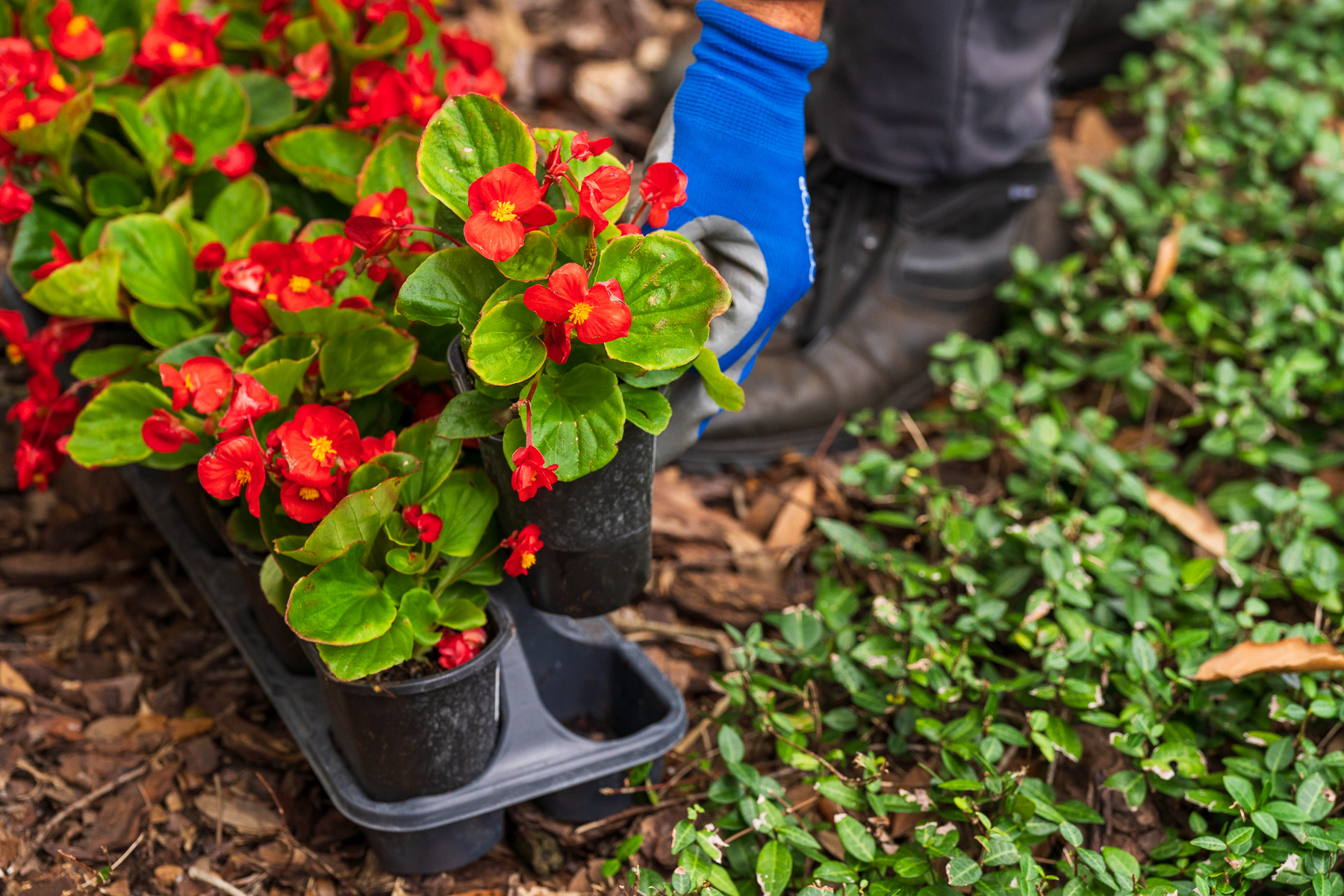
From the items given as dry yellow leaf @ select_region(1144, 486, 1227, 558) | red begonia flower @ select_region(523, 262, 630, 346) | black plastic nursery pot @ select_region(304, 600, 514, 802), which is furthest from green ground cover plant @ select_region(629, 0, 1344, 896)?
red begonia flower @ select_region(523, 262, 630, 346)

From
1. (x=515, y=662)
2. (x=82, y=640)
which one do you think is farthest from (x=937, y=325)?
(x=82, y=640)

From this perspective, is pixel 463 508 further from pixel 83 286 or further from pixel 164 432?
pixel 83 286

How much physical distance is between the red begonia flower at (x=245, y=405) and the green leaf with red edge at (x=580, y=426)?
0.22 metres

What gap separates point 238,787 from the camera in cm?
120

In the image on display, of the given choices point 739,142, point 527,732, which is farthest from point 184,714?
point 739,142

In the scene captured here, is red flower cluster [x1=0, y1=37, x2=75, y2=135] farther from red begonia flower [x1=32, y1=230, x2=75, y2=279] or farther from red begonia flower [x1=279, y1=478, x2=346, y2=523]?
red begonia flower [x1=279, y1=478, x2=346, y2=523]

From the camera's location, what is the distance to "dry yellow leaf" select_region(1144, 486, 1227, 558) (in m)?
1.43

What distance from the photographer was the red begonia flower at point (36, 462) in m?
1.07

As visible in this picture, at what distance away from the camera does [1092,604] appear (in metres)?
1.27

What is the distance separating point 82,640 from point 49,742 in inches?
6.8

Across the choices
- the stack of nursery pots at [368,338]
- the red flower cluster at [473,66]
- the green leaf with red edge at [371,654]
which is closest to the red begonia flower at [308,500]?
the stack of nursery pots at [368,338]

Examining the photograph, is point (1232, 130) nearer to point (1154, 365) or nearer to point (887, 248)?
point (1154, 365)

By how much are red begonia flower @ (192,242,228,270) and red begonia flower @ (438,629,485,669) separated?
1.60 feet

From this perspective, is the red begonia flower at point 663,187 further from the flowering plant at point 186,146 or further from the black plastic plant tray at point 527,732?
the black plastic plant tray at point 527,732
